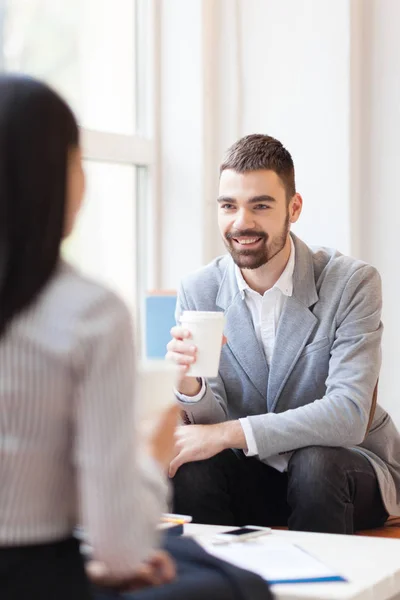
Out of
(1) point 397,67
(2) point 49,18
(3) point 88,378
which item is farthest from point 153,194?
(3) point 88,378

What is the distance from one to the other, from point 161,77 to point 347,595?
252cm

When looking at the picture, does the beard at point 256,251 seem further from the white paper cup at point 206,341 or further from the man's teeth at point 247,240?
the white paper cup at point 206,341

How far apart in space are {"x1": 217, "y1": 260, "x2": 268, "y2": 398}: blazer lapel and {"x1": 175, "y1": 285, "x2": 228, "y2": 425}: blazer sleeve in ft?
0.32

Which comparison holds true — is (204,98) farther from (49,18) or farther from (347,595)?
(347,595)

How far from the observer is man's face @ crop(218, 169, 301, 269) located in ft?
9.18

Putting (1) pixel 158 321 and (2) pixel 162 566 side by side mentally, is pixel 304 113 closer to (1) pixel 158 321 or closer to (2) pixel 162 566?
(1) pixel 158 321

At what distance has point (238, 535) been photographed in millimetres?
A: 2018

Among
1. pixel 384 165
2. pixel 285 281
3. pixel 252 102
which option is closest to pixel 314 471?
pixel 285 281

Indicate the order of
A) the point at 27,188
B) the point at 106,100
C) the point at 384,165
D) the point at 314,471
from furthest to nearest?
the point at 106,100
the point at 384,165
the point at 314,471
the point at 27,188

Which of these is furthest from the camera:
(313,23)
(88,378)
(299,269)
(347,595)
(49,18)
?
(313,23)

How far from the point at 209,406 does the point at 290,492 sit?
0.32m

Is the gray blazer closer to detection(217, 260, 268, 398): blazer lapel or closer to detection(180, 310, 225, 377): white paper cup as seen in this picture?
detection(217, 260, 268, 398): blazer lapel

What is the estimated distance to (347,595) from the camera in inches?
62.8

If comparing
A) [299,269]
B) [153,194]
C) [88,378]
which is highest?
[153,194]
